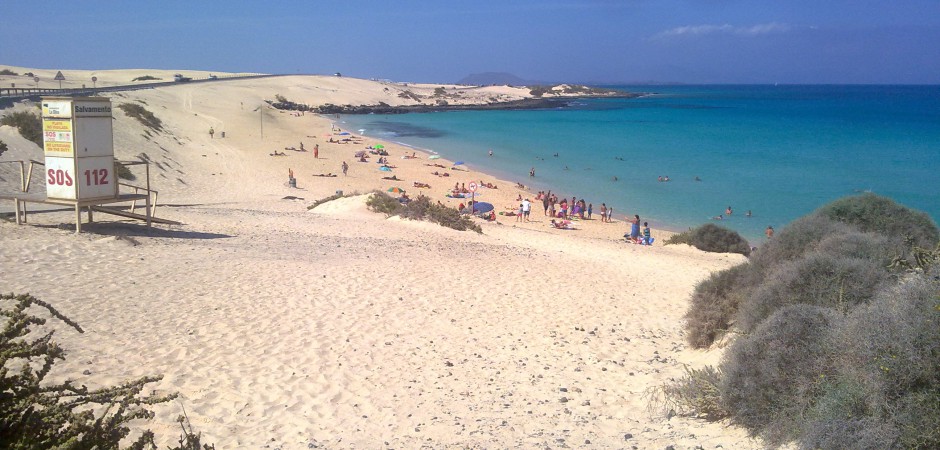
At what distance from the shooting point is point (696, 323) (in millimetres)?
8797

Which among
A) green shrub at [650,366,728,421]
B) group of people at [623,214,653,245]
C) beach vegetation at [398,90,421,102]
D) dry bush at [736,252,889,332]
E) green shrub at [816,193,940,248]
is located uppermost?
beach vegetation at [398,90,421,102]

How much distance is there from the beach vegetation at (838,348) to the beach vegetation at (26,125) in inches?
837

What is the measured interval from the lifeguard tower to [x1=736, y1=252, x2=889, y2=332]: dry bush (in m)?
9.67

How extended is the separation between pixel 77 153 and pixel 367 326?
5971 mm

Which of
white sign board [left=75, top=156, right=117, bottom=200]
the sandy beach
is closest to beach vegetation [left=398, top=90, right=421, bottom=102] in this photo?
the sandy beach

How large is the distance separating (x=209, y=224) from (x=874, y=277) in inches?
498

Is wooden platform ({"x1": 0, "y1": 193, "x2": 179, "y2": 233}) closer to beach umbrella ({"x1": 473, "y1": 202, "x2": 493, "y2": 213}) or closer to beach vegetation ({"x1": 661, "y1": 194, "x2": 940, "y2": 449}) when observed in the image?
beach vegetation ({"x1": 661, "y1": 194, "x2": 940, "y2": 449})

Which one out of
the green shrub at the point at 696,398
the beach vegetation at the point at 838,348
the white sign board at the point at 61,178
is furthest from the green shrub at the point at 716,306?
the white sign board at the point at 61,178

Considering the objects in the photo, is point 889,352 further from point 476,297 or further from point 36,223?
point 36,223

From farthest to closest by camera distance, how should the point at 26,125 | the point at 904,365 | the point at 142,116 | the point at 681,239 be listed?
the point at 142,116 → the point at 26,125 → the point at 681,239 → the point at 904,365

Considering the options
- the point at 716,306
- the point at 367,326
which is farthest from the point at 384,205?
the point at 716,306

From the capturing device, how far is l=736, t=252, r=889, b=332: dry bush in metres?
6.64

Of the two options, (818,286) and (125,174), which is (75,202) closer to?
(818,286)

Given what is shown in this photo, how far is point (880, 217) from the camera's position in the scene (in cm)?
1065
